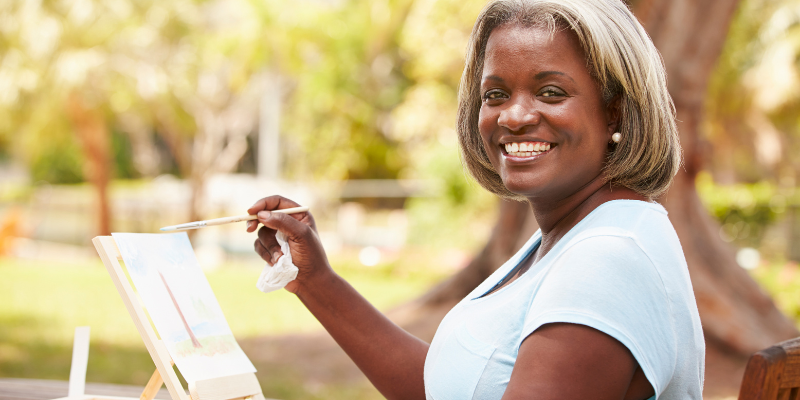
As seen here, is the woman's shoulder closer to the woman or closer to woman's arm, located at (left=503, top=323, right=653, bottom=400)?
the woman

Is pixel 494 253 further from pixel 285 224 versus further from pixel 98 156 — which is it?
pixel 98 156

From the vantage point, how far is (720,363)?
4613mm

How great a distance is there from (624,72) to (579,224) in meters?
0.27

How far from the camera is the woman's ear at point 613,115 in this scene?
1275 mm

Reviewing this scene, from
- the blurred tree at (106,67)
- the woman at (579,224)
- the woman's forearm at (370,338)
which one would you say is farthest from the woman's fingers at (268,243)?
the blurred tree at (106,67)

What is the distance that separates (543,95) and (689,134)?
3.67 metres

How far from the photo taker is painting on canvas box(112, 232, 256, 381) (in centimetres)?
160

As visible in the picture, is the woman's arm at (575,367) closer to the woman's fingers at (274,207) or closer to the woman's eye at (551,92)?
the woman's eye at (551,92)

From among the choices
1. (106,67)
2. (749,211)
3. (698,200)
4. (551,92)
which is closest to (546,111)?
(551,92)

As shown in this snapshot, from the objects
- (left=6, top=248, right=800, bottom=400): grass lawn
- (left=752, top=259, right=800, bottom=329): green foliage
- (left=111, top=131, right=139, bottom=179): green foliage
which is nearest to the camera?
(left=6, top=248, right=800, bottom=400): grass lawn

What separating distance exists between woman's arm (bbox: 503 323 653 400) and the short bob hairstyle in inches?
14.4

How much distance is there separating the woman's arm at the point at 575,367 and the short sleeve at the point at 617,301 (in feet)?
0.05

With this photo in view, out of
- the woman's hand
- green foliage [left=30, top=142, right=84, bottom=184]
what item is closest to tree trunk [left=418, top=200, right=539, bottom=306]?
the woman's hand

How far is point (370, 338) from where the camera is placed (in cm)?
176
